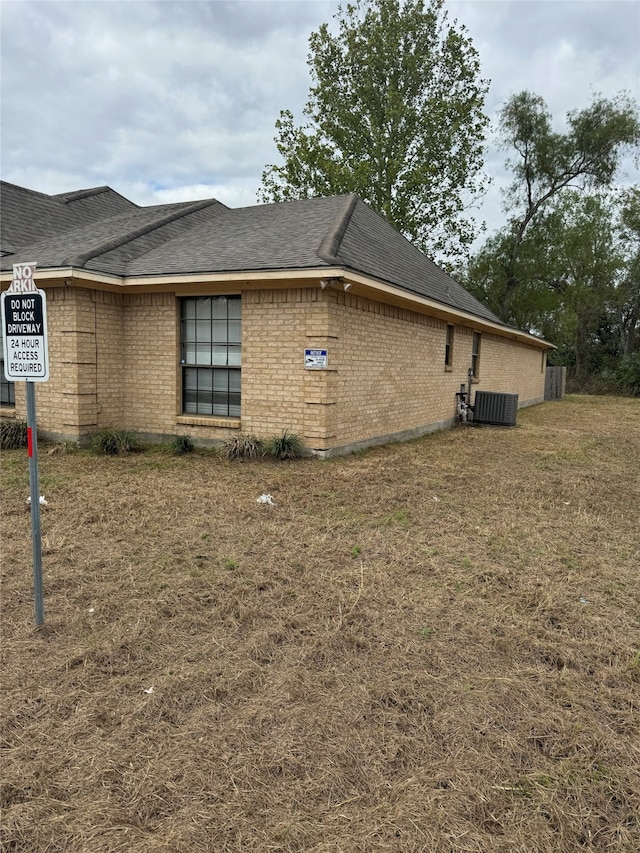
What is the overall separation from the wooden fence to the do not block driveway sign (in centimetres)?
2939

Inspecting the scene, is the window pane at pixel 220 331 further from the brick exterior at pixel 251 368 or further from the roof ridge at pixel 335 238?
the roof ridge at pixel 335 238

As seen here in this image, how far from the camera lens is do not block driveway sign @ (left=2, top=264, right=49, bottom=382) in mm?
3236

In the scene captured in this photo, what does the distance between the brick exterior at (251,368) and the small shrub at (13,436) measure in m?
0.37

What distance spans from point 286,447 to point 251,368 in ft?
5.09

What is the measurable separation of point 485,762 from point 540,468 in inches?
299

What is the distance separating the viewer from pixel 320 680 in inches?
121

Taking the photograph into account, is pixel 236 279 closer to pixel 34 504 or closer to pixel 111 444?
pixel 111 444

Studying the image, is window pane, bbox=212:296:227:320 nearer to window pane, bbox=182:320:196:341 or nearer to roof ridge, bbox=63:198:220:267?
window pane, bbox=182:320:196:341

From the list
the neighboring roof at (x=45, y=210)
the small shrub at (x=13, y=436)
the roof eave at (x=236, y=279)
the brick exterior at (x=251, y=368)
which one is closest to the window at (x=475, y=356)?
the brick exterior at (x=251, y=368)

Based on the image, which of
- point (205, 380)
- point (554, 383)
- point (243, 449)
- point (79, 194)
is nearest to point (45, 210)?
point (79, 194)

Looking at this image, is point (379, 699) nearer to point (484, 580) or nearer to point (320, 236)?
point (484, 580)

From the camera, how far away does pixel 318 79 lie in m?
28.4

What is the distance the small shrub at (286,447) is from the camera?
9.14 meters

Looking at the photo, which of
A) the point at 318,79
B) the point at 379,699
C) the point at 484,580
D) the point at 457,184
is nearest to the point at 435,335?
the point at 484,580
